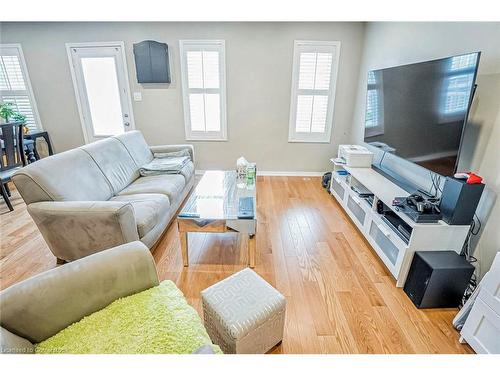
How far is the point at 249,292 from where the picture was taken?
113cm

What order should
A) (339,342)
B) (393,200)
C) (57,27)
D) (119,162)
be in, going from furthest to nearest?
(57,27) < (119,162) < (393,200) < (339,342)

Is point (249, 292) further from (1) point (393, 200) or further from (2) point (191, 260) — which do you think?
(1) point (393, 200)

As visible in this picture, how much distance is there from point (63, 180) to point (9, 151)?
1715 millimetres

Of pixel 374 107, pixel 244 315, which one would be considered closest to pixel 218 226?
pixel 244 315

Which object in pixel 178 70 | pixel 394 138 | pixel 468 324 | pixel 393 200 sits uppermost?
pixel 178 70

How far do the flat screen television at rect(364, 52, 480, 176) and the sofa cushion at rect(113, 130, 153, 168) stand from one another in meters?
2.67

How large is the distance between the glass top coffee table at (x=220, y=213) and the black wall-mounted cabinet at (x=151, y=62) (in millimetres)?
2199

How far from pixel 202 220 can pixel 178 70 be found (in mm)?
2765

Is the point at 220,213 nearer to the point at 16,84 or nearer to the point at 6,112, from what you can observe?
the point at 6,112

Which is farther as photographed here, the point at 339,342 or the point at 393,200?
the point at 393,200

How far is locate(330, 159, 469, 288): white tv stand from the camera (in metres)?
1.52

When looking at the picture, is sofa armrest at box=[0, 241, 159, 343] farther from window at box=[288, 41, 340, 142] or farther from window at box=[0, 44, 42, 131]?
window at box=[0, 44, 42, 131]

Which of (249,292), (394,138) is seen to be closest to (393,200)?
(394,138)

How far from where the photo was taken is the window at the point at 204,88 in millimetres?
3393
